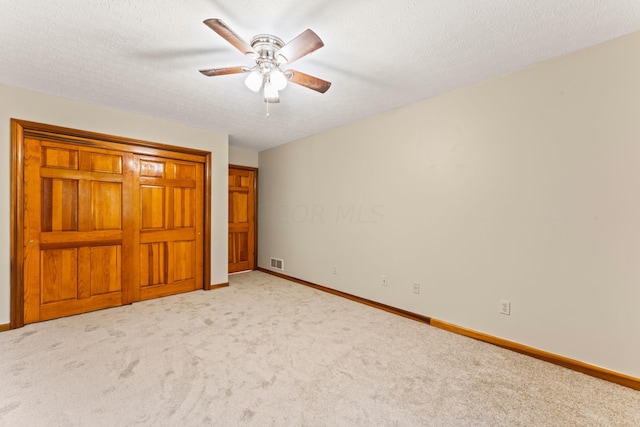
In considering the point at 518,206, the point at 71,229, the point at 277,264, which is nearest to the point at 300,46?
the point at 518,206

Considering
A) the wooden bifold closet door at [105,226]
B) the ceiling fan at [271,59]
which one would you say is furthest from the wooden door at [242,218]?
the ceiling fan at [271,59]

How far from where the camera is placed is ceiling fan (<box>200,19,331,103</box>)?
168 cm

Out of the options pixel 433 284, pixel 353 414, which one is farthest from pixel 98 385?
pixel 433 284

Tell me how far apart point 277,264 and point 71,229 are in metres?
3.02

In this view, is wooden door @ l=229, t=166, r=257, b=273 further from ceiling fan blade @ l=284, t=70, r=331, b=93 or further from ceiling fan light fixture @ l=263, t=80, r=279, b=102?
ceiling fan blade @ l=284, t=70, r=331, b=93

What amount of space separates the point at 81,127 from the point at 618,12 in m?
4.89

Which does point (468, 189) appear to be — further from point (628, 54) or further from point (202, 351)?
point (202, 351)

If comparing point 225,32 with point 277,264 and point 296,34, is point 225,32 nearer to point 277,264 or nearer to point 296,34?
point 296,34

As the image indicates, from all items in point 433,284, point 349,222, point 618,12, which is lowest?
point 433,284

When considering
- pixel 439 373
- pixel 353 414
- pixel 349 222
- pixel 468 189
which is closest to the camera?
pixel 353 414

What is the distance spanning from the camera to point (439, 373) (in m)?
2.10

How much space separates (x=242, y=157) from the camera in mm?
5438

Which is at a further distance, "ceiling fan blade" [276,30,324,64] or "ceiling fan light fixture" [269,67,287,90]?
"ceiling fan light fixture" [269,67,287,90]

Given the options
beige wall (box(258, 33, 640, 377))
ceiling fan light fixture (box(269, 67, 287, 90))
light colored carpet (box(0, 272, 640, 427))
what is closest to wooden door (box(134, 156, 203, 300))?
light colored carpet (box(0, 272, 640, 427))
